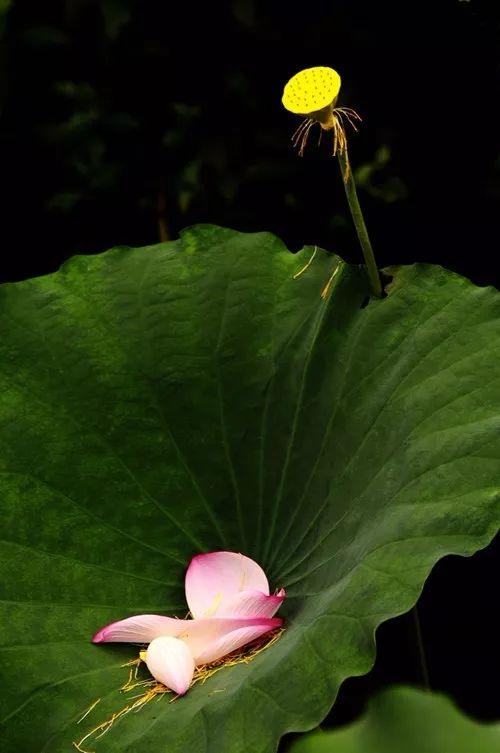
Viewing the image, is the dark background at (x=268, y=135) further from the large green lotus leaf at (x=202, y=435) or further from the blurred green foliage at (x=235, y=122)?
the large green lotus leaf at (x=202, y=435)

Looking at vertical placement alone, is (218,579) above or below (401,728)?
below

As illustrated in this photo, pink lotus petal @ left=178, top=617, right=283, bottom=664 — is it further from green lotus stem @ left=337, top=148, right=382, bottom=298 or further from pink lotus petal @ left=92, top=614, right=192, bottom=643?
green lotus stem @ left=337, top=148, right=382, bottom=298

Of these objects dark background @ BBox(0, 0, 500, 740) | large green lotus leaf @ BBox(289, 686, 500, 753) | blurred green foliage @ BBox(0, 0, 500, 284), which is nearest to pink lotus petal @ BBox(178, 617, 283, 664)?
large green lotus leaf @ BBox(289, 686, 500, 753)

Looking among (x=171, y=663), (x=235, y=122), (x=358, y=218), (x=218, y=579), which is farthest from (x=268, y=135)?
(x=171, y=663)

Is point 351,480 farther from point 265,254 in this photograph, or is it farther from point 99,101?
point 99,101

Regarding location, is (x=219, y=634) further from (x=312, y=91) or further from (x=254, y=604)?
(x=312, y=91)

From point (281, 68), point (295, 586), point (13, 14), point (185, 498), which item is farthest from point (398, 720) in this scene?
point (13, 14)

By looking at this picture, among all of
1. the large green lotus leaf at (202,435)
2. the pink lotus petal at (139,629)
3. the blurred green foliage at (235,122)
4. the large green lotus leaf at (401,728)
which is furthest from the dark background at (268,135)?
the large green lotus leaf at (401,728)
